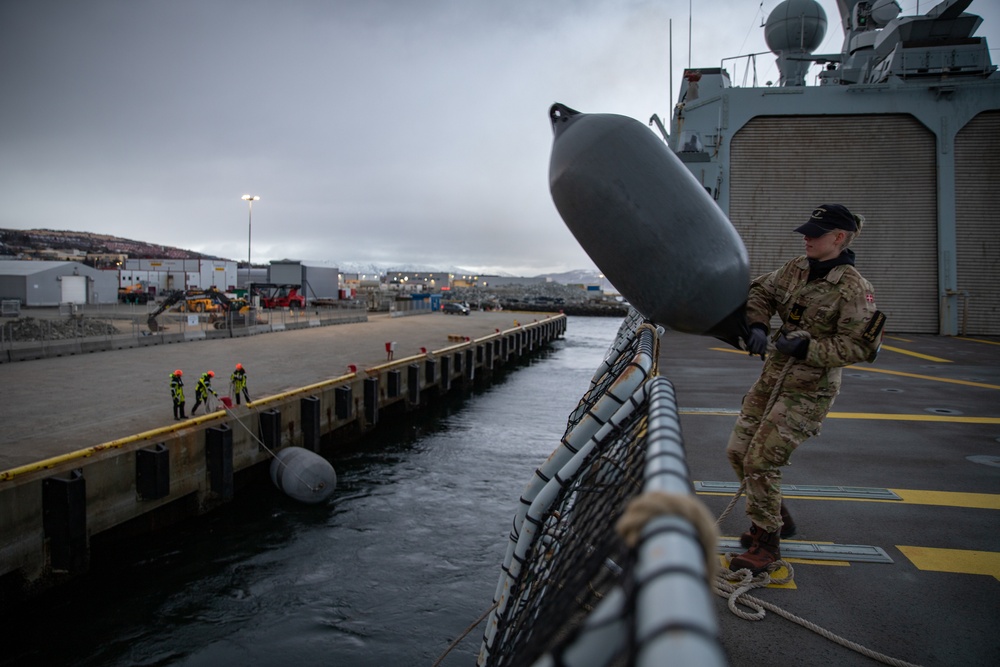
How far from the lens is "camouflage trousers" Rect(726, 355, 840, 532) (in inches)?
133

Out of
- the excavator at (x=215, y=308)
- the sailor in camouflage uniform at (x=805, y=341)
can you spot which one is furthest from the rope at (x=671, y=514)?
the excavator at (x=215, y=308)

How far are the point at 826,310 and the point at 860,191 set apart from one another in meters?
20.8

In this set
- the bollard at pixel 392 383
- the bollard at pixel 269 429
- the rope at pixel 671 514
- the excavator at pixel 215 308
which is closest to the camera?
the rope at pixel 671 514

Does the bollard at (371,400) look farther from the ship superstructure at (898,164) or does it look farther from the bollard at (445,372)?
the ship superstructure at (898,164)

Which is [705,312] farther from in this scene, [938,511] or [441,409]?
[441,409]

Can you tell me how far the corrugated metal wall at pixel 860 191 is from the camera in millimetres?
20250

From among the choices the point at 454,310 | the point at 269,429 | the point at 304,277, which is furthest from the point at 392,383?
the point at 304,277

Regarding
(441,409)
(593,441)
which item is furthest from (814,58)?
(593,441)

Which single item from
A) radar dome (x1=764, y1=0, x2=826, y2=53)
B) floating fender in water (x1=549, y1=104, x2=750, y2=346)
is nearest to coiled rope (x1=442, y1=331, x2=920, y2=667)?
floating fender in water (x1=549, y1=104, x2=750, y2=346)

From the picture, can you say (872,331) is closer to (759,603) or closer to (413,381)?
(759,603)

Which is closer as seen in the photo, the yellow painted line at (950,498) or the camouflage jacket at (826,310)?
the camouflage jacket at (826,310)

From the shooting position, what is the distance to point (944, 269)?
19812 millimetres

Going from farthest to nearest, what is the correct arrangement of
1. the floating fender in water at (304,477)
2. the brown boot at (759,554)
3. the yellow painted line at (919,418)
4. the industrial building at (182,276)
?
1. the industrial building at (182,276)
2. the floating fender in water at (304,477)
3. the yellow painted line at (919,418)
4. the brown boot at (759,554)

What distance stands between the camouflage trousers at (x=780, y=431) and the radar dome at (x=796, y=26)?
28.0m
